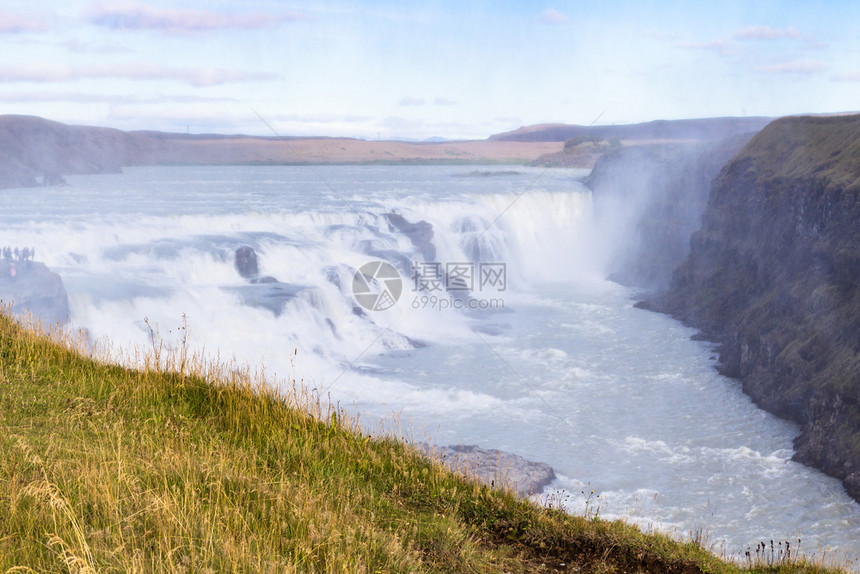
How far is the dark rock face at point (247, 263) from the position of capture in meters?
31.8

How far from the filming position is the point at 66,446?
215 inches

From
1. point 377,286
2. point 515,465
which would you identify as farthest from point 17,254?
point 515,465

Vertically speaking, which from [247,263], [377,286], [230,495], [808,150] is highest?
[808,150]

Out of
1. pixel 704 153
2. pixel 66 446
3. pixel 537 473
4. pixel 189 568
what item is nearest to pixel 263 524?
pixel 189 568

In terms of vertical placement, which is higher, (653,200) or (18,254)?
(653,200)

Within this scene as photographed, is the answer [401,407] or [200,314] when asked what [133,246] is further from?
[401,407]

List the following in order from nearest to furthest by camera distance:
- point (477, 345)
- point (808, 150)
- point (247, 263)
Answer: point (477, 345) → point (247, 263) → point (808, 150)

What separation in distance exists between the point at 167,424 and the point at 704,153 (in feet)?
187

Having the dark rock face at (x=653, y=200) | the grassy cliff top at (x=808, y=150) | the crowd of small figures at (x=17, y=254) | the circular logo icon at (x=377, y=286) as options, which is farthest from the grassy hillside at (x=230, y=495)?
the dark rock face at (x=653, y=200)

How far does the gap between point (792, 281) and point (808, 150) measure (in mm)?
9799

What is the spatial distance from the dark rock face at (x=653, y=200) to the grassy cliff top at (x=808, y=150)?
8.66m

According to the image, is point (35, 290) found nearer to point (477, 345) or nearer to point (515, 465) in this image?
point (477, 345)

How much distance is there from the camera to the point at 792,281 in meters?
30.5

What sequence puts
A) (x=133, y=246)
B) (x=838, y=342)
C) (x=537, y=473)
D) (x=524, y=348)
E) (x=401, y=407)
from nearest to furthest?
(x=537, y=473), (x=401, y=407), (x=838, y=342), (x=524, y=348), (x=133, y=246)
